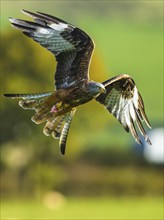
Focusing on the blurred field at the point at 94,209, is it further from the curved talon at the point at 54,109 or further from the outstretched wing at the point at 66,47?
the curved talon at the point at 54,109

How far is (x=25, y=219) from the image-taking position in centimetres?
2511

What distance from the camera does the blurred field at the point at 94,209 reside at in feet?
88.0

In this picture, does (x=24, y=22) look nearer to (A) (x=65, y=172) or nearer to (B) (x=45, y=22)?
(B) (x=45, y=22)

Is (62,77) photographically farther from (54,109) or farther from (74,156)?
(74,156)

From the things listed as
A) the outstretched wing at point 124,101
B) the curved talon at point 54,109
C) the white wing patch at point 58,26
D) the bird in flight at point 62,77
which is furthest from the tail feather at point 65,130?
the outstretched wing at point 124,101

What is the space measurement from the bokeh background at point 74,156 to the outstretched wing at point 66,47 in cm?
1689

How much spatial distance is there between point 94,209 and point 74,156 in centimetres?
285

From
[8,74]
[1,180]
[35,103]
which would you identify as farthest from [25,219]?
[35,103]

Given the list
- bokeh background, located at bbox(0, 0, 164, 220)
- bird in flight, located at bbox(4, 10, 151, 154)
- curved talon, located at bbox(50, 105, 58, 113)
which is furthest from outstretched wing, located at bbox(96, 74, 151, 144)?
bokeh background, located at bbox(0, 0, 164, 220)

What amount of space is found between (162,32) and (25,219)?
14606mm

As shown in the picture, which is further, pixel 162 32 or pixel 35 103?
pixel 162 32

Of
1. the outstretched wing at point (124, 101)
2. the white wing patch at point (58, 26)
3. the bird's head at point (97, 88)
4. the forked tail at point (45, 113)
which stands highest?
the white wing patch at point (58, 26)

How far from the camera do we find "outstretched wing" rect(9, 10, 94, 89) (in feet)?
28.9

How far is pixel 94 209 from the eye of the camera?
2922 cm
